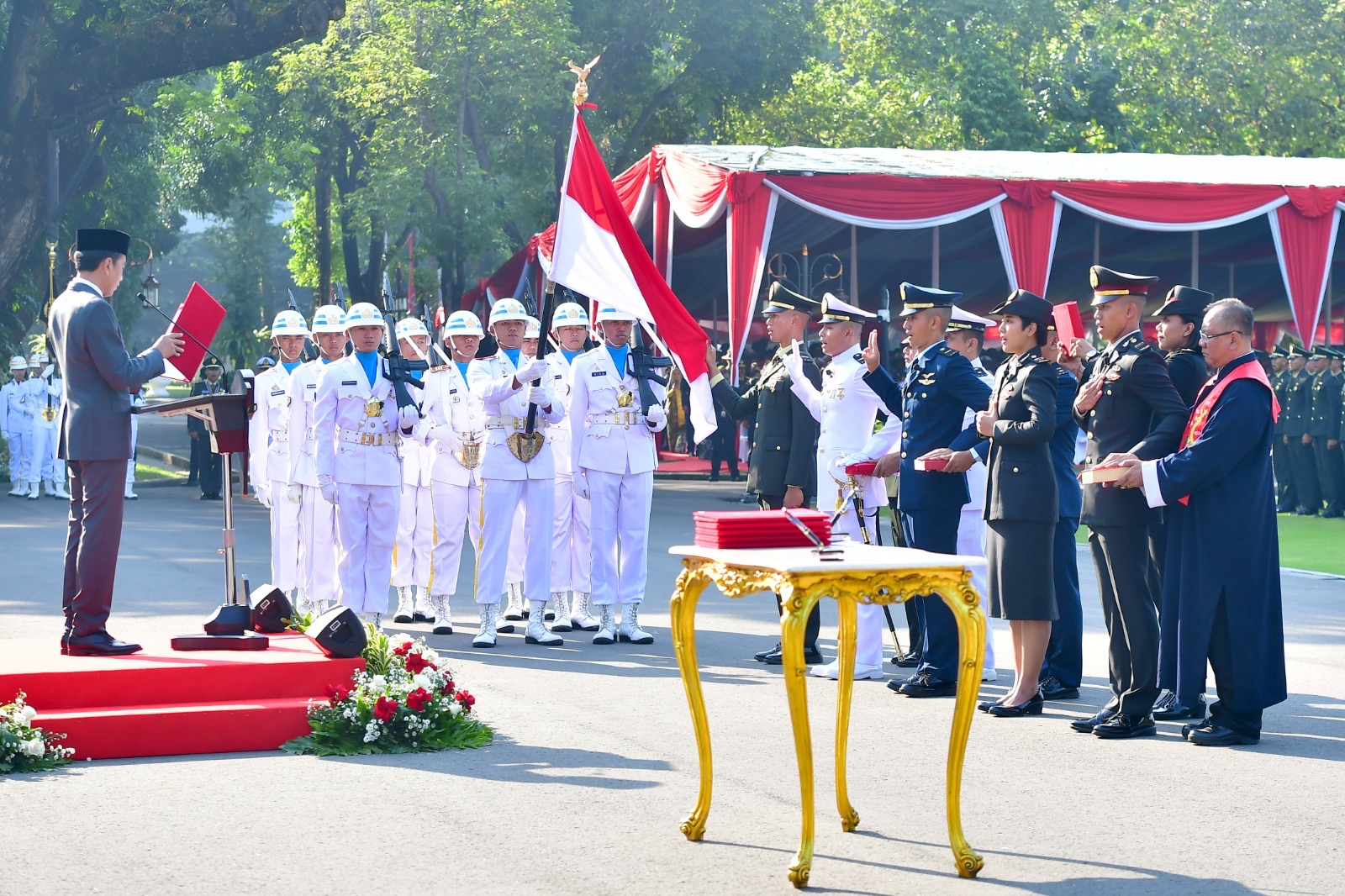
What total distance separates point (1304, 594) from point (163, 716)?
8.94 m

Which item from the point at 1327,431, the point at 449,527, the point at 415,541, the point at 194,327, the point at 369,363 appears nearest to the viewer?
the point at 194,327

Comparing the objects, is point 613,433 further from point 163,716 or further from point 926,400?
point 163,716

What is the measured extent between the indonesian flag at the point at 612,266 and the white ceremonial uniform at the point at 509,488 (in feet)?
2.59

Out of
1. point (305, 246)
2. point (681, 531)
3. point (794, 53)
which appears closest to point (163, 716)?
point (681, 531)

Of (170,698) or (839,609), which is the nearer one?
(839,609)

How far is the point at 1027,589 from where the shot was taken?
292 inches

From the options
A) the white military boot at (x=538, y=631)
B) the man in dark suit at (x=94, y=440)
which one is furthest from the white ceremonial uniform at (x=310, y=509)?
the man in dark suit at (x=94, y=440)

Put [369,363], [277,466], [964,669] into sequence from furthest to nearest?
[277,466], [369,363], [964,669]

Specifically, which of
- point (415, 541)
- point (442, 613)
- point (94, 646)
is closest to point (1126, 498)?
point (94, 646)

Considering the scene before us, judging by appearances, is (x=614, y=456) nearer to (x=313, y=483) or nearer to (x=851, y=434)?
(x=851, y=434)

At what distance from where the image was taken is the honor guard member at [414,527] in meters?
11.3

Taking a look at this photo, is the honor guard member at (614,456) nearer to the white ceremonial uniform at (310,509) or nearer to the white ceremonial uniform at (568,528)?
the white ceremonial uniform at (568,528)

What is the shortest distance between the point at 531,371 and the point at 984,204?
1030cm

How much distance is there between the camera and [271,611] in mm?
8086
